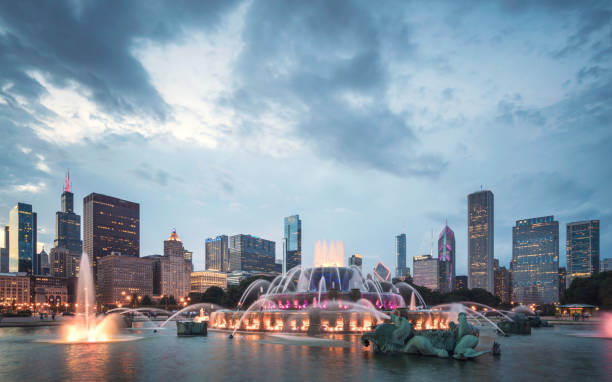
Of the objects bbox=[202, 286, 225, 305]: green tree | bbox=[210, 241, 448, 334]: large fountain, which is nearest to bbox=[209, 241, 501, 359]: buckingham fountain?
bbox=[210, 241, 448, 334]: large fountain

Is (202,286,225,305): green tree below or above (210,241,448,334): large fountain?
below

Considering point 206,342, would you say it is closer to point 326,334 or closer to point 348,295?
point 326,334

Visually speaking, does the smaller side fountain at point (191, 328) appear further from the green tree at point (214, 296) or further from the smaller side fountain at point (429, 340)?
the green tree at point (214, 296)

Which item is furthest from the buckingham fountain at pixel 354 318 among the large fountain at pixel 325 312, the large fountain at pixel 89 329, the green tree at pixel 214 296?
the green tree at pixel 214 296

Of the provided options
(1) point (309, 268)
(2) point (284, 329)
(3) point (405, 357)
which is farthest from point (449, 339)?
(1) point (309, 268)

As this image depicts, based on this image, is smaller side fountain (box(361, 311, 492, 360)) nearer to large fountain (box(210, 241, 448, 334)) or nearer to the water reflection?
the water reflection

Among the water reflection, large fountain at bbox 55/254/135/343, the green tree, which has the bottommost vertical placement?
the green tree

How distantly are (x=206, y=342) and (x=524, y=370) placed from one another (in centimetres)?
2123

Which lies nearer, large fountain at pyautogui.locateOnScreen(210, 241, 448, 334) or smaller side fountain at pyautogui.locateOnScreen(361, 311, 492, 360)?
smaller side fountain at pyautogui.locateOnScreen(361, 311, 492, 360)

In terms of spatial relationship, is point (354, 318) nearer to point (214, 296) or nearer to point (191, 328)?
point (191, 328)

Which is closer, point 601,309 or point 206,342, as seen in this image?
point 206,342

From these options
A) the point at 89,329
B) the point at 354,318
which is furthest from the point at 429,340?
the point at 89,329

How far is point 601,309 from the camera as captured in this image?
94250mm

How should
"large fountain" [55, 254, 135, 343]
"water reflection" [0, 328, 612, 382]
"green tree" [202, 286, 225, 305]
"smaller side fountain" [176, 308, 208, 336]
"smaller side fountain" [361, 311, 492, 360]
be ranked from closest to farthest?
"water reflection" [0, 328, 612, 382] < "smaller side fountain" [361, 311, 492, 360] < "large fountain" [55, 254, 135, 343] < "smaller side fountain" [176, 308, 208, 336] < "green tree" [202, 286, 225, 305]
